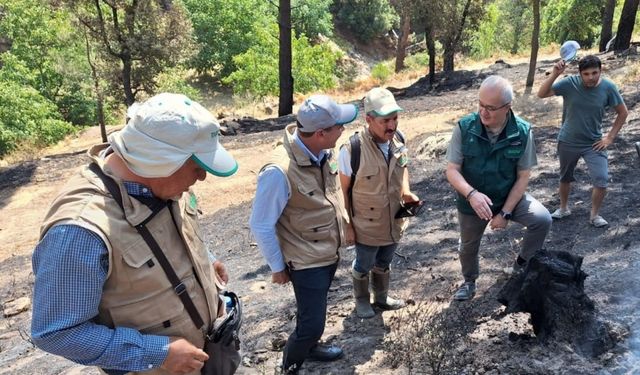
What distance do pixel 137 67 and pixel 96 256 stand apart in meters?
14.8

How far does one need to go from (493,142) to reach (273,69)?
846 inches

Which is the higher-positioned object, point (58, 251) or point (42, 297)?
point (58, 251)

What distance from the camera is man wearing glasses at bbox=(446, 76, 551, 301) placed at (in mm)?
3365

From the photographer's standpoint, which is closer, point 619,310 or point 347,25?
point 619,310

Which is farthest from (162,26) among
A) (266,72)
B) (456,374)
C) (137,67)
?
(456,374)

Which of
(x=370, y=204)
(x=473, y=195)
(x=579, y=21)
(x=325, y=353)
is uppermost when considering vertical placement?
(x=579, y=21)

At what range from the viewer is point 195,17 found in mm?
32250

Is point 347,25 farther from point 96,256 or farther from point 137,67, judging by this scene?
point 96,256

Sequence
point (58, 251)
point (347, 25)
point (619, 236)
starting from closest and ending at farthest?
A: point (58, 251) < point (619, 236) < point (347, 25)

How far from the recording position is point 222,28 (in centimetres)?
3294

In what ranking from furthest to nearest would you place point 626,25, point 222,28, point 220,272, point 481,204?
1. point 222,28
2. point 626,25
3. point 481,204
4. point 220,272

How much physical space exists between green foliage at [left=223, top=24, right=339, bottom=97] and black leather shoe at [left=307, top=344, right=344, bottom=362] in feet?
66.7

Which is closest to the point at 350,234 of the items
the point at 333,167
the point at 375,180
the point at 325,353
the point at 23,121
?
the point at 375,180

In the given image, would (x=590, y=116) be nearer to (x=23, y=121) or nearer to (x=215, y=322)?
(x=215, y=322)
